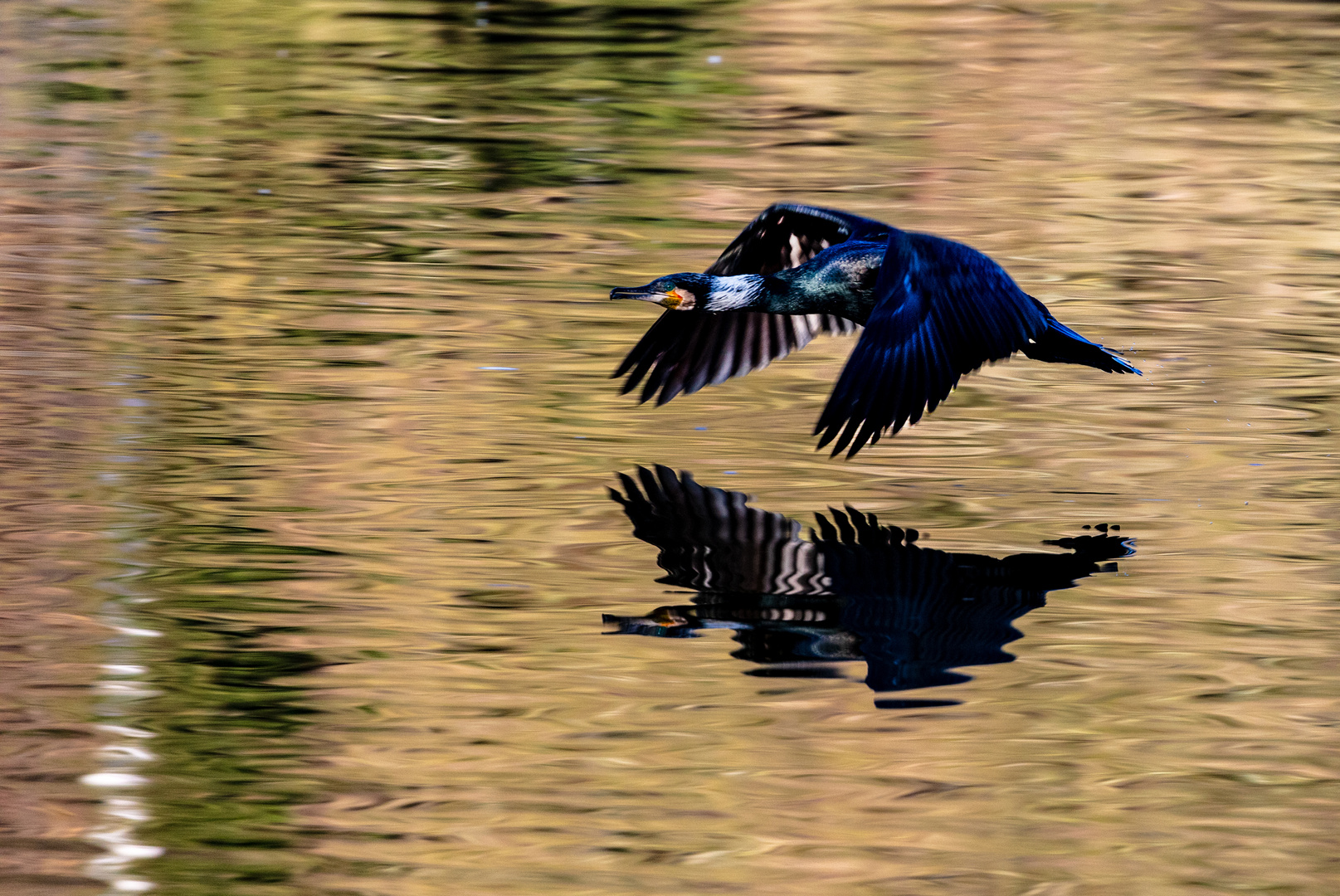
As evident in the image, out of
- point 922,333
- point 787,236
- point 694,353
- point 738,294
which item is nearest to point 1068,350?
point 922,333

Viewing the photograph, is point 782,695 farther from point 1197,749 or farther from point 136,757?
point 136,757

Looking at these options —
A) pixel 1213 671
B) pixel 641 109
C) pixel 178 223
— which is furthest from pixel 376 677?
pixel 641 109

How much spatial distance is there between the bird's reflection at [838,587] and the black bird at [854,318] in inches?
15.0

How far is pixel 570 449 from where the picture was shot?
25.0 feet

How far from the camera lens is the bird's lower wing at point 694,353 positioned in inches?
325

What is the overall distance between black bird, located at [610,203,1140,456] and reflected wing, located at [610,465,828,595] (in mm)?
393

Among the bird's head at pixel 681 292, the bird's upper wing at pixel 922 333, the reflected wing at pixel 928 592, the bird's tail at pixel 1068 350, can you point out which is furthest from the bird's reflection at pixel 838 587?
the bird's tail at pixel 1068 350

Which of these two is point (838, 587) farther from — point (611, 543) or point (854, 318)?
point (854, 318)

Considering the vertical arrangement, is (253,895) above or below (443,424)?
below

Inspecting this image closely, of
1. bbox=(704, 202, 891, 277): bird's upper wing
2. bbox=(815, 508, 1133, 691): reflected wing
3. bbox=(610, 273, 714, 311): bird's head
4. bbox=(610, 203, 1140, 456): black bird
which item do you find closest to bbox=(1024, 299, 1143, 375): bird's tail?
bbox=(610, 203, 1140, 456): black bird

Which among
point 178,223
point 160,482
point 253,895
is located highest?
point 178,223

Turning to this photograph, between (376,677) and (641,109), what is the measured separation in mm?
10322

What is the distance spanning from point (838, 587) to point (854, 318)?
1.82 metres

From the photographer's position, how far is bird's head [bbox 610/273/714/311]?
7516 mm
